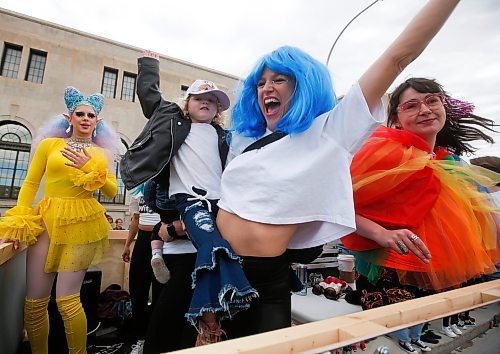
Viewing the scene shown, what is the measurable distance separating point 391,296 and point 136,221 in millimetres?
2559

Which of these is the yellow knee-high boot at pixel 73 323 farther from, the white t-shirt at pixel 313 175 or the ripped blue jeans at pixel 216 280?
the white t-shirt at pixel 313 175

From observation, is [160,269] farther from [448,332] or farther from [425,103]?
[425,103]

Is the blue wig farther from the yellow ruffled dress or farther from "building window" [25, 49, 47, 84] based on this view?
"building window" [25, 49, 47, 84]

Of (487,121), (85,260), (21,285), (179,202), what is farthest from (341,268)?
(21,285)

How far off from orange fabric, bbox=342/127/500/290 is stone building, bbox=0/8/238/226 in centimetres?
1006

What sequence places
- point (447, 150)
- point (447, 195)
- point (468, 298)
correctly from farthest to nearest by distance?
point (447, 150)
point (447, 195)
point (468, 298)

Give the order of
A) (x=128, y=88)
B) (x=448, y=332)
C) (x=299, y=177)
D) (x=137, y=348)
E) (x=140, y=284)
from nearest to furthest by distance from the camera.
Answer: (x=448, y=332), (x=299, y=177), (x=137, y=348), (x=140, y=284), (x=128, y=88)

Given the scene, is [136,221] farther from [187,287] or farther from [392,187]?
[392,187]

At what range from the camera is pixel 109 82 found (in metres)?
13.0

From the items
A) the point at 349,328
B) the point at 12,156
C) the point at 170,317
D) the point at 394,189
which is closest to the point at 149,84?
the point at 170,317

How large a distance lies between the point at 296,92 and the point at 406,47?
0.41 meters

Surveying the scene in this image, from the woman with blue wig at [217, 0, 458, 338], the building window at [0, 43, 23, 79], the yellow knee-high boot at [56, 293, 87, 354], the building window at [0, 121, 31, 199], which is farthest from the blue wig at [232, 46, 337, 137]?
the building window at [0, 43, 23, 79]

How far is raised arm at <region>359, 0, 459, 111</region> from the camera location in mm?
890

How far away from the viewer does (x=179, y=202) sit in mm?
1284
